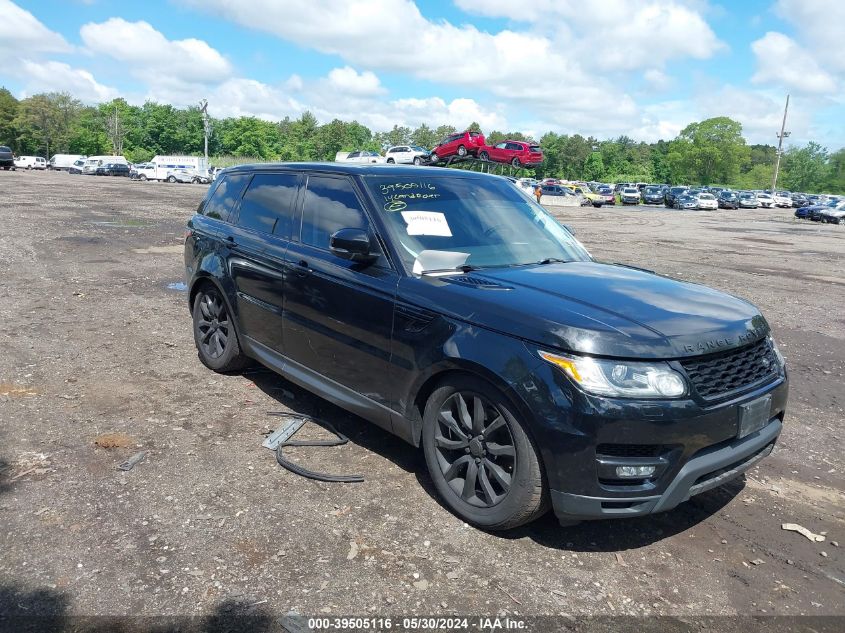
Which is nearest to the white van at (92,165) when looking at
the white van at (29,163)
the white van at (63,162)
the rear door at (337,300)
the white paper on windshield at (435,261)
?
the white van at (63,162)

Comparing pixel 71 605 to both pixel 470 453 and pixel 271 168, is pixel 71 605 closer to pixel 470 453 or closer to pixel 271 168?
pixel 470 453

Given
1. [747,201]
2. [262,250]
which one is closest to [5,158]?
[262,250]

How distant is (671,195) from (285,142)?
277ft

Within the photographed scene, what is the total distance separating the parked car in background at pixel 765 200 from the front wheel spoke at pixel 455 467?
72.1 metres

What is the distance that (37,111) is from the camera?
351 feet

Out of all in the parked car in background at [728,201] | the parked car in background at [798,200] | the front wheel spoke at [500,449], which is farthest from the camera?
the parked car in background at [798,200]

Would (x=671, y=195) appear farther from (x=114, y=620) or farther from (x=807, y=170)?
(x=807, y=170)

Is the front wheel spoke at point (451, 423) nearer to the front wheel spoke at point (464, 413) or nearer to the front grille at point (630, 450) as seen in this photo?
the front wheel spoke at point (464, 413)

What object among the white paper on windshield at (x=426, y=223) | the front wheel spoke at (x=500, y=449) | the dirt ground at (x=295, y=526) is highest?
the white paper on windshield at (x=426, y=223)

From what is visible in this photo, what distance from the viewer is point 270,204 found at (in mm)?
4871

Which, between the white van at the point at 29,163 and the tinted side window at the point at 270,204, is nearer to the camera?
the tinted side window at the point at 270,204

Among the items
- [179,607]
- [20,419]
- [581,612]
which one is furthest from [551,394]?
[20,419]

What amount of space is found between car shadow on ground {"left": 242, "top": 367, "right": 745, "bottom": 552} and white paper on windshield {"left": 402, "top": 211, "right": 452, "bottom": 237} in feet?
4.87

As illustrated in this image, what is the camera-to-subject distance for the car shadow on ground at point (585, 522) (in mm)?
3301
